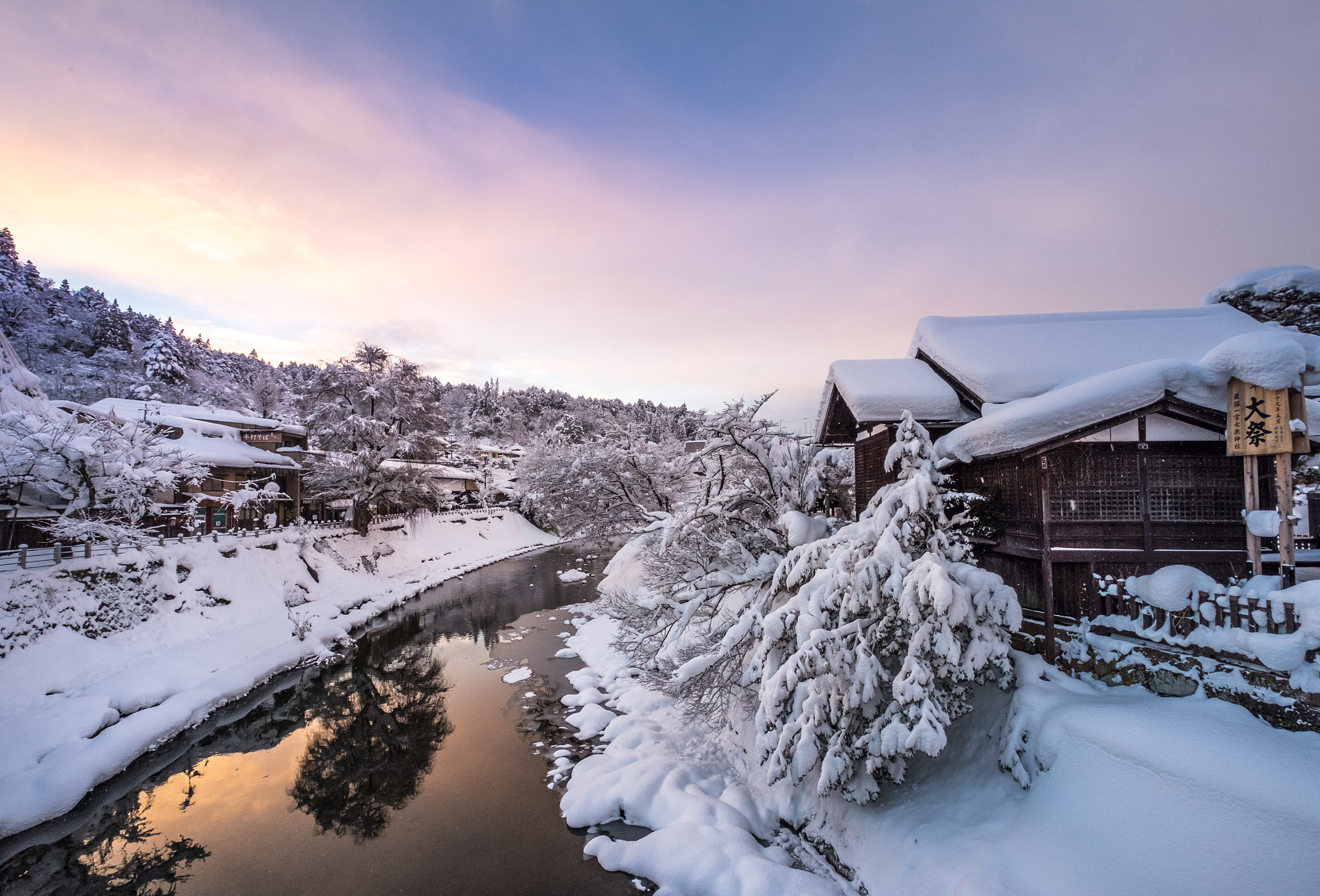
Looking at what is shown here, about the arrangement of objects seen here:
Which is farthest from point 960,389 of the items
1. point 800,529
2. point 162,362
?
point 162,362

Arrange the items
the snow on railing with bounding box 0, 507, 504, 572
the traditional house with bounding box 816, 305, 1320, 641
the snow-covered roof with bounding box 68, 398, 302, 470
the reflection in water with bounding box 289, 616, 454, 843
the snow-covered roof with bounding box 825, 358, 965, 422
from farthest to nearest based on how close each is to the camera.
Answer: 1. the snow-covered roof with bounding box 68, 398, 302, 470
2. the snow on railing with bounding box 0, 507, 504, 572
3. the snow-covered roof with bounding box 825, 358, 965, 422
4. the reflection in water with bounding box 289, 616, 454, 843
5. the traditional house with bounding box 816, 305, 1320, 641

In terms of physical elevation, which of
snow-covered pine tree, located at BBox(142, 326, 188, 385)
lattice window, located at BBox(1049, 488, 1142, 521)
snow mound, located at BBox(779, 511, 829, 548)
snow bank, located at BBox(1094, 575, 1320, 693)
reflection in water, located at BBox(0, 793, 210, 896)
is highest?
snow-covered pine tree, located at BBox(142, 326, 188, 385)

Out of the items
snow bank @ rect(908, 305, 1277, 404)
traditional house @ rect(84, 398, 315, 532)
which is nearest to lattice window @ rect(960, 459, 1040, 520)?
snow bank @ rect(908, 305, 1277, 404)

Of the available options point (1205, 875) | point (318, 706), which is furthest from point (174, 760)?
point (1205, 875)

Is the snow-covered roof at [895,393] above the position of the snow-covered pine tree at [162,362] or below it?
below

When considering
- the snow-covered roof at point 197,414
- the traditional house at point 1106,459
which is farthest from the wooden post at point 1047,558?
the snow-covered roof at point 197,414

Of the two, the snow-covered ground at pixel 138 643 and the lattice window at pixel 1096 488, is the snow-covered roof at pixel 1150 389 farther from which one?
the snow-covered ground at pixel 138 643

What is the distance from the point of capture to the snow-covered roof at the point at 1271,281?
13953 mm

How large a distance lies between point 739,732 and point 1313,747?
25.4 feet

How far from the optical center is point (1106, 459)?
8367 mm

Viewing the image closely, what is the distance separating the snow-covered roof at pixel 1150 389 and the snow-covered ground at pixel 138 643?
16.8 m

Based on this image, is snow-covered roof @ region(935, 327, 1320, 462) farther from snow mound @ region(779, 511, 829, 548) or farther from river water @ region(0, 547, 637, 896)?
river water @ region(0, 547, 637, 896)

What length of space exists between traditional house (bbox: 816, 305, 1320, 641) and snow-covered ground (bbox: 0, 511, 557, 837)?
656 inches

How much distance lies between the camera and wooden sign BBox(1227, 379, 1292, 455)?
669cm
